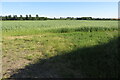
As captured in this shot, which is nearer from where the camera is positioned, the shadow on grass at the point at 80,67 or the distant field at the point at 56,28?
the shadow on grass at the point at 80,67

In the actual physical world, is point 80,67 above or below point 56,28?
below

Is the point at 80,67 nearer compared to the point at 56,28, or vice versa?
the point at 80,67

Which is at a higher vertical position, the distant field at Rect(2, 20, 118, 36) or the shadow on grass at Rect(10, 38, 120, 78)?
the distant field at Rect(2, 20, 118, 36)

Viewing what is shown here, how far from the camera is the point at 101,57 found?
13.3ft

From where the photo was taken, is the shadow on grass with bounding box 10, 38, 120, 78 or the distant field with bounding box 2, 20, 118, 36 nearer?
the shadow on grass with bounding box 10, 38, 120, 78

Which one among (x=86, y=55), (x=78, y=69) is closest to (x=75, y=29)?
(x=86, y=55)

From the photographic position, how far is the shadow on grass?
10.9ft

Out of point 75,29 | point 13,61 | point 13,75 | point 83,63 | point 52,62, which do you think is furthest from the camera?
point 75,29

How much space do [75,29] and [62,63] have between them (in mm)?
10214

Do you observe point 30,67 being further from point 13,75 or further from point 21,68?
point 13,75

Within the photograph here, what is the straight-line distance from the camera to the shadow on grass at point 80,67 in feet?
10.9

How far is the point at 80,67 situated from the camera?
3.70 metres

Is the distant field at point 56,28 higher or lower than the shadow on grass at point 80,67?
higher

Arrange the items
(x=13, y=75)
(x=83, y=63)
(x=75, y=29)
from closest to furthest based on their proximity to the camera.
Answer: (x=13, y=75) < (x=83, y=63) < (x=75, y=29)
